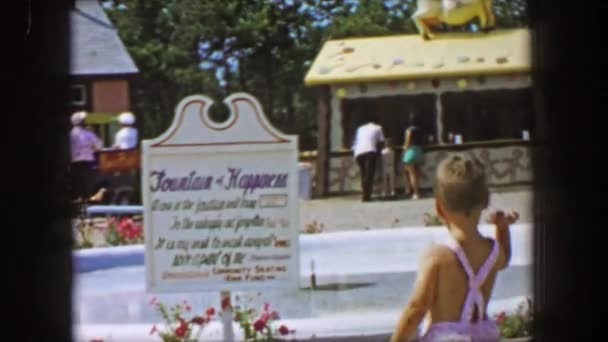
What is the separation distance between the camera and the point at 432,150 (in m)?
3.68

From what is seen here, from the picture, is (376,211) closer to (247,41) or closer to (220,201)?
(220,201)

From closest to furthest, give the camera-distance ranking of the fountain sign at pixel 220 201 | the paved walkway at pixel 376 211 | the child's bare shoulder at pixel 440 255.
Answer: the child's bare shoulder at pixel 440 255, the fountain sign at pixel 220 201, the paved walkway at pixel 376 211

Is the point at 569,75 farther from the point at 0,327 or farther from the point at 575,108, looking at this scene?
the point at 0,327

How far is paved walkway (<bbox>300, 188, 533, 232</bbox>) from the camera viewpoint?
3705mm

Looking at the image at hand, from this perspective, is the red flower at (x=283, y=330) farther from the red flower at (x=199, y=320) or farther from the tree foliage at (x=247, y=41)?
the tree foliage at (x=247, y=41)

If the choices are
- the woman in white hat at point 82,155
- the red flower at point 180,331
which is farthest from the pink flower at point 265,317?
the woman in white hat at point 82,155

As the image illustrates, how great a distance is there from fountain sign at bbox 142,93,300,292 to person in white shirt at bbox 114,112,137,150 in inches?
2.0

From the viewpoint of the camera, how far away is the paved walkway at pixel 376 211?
12.2ft

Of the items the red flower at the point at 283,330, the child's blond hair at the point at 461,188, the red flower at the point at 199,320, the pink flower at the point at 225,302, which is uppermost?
the child's blond hair at the point at 461,188

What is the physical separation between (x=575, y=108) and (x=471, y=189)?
906 mm

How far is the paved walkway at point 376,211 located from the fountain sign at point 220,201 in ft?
0.38

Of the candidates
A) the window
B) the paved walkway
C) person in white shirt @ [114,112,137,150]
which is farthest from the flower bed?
the paved walkway

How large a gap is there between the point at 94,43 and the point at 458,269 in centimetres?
141

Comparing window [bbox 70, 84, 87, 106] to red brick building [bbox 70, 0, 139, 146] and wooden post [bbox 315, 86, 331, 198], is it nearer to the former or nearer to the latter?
red brick building [bbox 70, 0, 139, 146]
